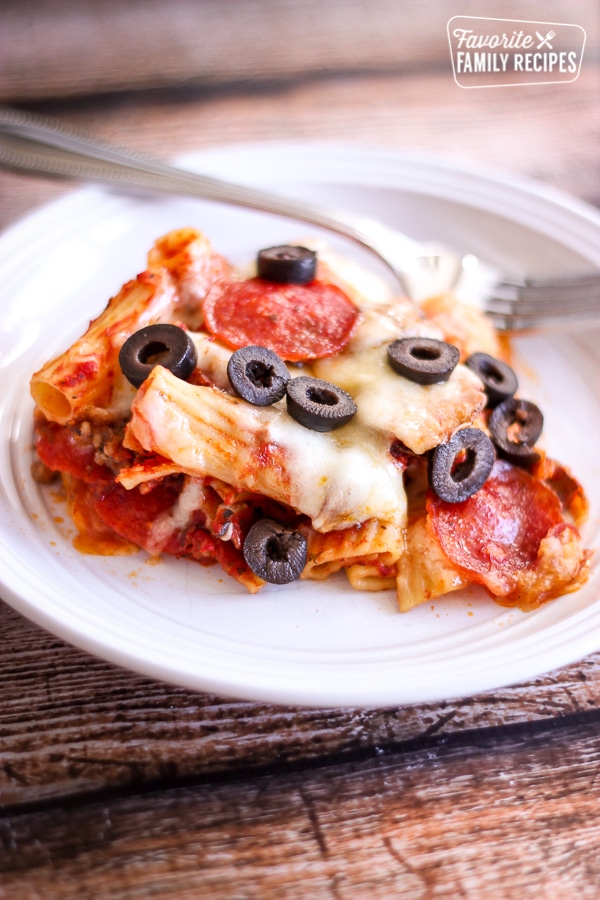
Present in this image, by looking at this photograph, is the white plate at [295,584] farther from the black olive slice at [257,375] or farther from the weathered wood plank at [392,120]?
the weathered wood plank at [392,120]

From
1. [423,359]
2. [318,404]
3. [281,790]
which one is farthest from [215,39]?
[281,790]

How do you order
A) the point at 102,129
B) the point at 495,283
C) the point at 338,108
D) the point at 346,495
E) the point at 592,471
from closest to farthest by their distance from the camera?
the point at 346,495
the point at 592,471
the point at 495,283
the point at 102,129
the point at 338,108

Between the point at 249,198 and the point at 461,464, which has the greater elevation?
the point at 249,198

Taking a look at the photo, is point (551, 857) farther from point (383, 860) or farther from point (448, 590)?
point (448, 590)

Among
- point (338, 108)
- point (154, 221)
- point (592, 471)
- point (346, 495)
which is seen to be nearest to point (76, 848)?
point (346, 495)

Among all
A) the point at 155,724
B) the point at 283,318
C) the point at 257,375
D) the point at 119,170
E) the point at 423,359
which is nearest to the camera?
the point at 155,724

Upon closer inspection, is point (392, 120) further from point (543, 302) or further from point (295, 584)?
point (295, 584)

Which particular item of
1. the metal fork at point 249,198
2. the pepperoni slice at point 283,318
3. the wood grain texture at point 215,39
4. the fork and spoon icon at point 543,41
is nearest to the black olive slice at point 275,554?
the pepperoni slice at point 283,318

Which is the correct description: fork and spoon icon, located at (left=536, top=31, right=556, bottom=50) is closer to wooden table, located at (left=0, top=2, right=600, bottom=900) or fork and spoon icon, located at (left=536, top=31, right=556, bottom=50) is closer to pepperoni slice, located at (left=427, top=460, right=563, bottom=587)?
pepperoni slice, located at (left=427, top=460, right=563, bottom=587)
